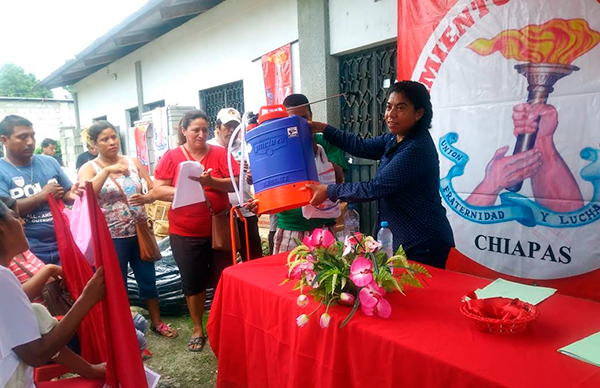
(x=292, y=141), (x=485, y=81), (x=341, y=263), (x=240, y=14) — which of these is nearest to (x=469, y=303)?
(x=341, y=263)

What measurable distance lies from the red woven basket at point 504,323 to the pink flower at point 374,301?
0.25 m

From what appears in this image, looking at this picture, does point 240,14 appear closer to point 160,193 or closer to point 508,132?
point 160,193

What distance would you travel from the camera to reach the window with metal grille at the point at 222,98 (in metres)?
5.80

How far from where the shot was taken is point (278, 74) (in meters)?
4.81

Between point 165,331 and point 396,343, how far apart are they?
7.88 ft

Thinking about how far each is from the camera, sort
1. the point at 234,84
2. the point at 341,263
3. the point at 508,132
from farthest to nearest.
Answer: the point at 234,84 < the point at 508,132 < the point at 341,263

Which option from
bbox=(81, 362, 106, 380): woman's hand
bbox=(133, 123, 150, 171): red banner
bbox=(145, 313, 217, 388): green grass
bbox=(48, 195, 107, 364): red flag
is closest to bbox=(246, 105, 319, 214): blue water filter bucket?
bbox=(48, 195, 107, 364): red flag

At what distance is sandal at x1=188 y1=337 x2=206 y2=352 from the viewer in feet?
9.04

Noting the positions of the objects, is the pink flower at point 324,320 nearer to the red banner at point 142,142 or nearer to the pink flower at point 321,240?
the pink flower at point 321,240

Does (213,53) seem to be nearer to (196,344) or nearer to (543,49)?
(196,344)

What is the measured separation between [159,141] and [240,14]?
2.93 m

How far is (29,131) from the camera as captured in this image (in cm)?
254

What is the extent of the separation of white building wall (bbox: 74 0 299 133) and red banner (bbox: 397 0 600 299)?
227 centimetres

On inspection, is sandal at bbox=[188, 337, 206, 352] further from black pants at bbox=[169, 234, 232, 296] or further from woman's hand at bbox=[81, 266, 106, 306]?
woman's hand at bbox=[81, 266, 106, 306]
